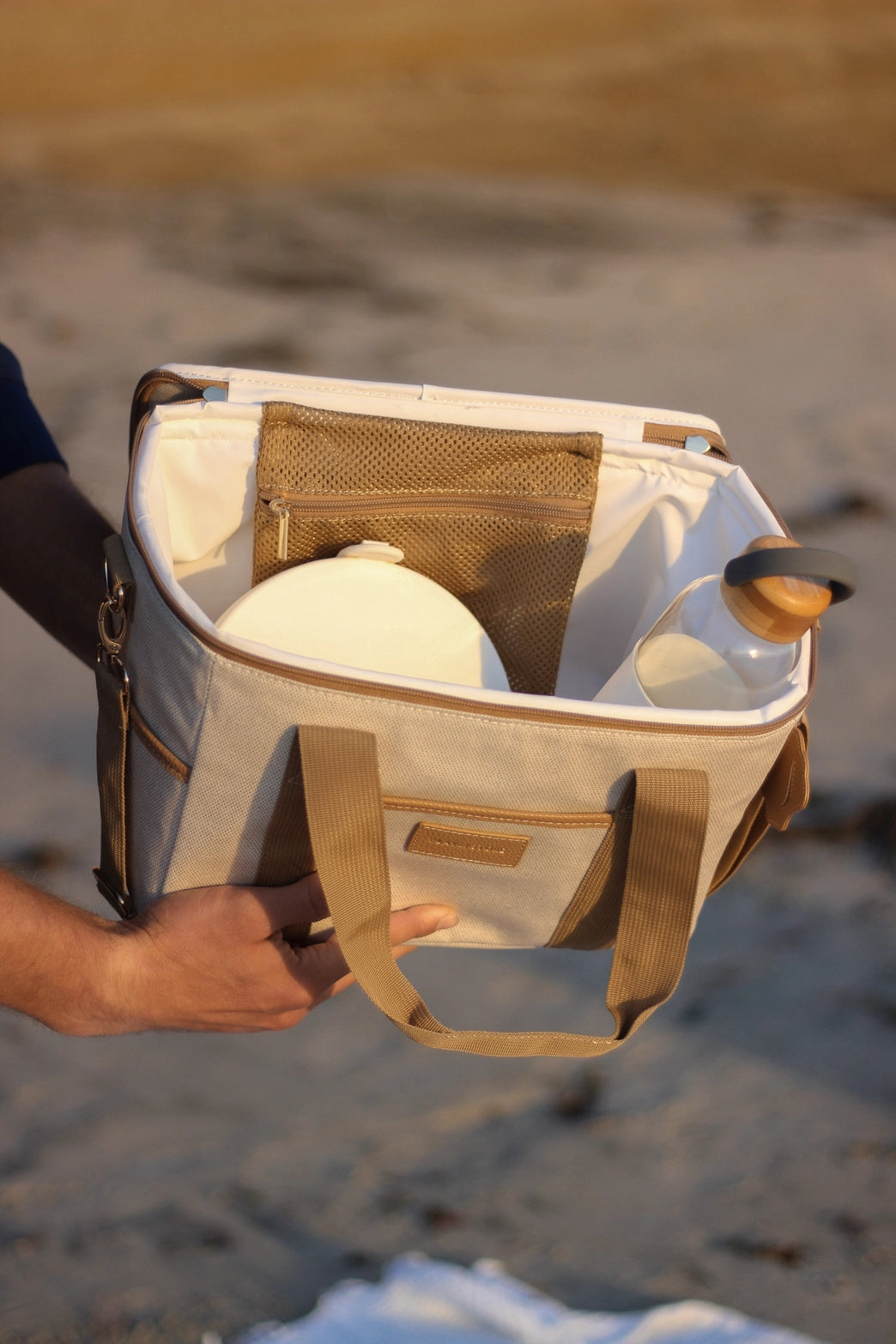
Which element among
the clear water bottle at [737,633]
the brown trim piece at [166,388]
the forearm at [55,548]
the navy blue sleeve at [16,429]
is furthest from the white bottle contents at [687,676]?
the navy blue sleeve at [16,429]

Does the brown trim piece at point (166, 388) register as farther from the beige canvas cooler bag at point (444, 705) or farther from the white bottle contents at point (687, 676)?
the white bottle contents at point (687, 676)

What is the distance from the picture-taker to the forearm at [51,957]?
33.5 inches

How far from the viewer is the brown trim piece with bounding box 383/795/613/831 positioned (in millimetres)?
819

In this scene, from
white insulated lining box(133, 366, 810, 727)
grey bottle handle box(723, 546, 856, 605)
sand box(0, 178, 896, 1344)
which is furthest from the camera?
sand box(0, 178, 896, 1344)

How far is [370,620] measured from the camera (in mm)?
957

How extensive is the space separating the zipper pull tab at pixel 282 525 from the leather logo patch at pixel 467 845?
0.96ft

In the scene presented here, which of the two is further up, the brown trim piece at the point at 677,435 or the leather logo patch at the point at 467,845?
the brown trim piece at the point at 677,435

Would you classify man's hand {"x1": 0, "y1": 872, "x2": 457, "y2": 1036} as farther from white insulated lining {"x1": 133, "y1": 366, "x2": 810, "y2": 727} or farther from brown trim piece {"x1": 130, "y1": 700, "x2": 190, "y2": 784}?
white insulated lining {"x1": 133, "y1": 366, "x2": 810, "y2": 727}

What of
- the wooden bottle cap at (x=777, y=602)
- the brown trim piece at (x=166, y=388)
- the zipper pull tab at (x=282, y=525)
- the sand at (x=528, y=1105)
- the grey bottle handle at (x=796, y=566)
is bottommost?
the sand at (x=528, y=1105)

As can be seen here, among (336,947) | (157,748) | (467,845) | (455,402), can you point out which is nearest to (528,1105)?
(336,947)

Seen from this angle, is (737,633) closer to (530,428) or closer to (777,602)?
(777,602)

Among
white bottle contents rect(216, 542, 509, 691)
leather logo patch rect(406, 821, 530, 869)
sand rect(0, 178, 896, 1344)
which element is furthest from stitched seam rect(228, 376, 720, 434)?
sand rect(0, 178, 896, 1344)

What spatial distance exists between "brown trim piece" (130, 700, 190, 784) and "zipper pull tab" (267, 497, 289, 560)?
0.20 metres

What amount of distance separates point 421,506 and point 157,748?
1.04ft
